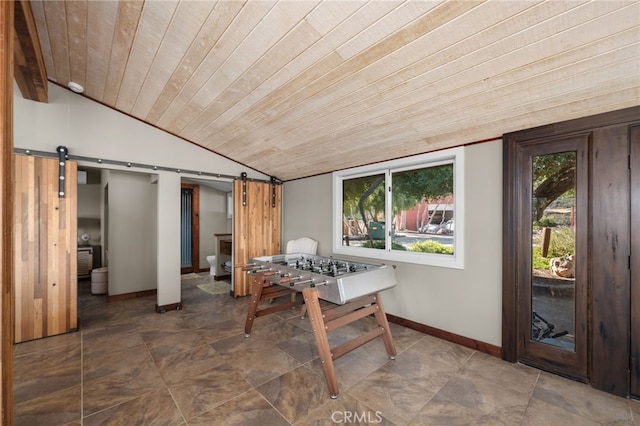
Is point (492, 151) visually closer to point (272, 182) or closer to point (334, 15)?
point (334, 15)

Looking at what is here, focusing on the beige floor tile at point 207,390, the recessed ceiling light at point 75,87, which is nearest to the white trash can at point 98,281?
the recessed ceiling light at point 75,87

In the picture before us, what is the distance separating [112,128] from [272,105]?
2425 millimetres

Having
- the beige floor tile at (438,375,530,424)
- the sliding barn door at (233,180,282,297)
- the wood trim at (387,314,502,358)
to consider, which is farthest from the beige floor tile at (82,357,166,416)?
the wood trim at (387,314,502,358)

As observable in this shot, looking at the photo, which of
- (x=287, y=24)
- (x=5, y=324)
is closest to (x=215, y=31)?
(x=287, y=24)

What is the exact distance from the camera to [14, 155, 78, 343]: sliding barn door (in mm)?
2902

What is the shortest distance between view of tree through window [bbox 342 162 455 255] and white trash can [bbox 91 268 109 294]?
13.9ft

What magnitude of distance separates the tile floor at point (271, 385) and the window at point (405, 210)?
1013 millimetres

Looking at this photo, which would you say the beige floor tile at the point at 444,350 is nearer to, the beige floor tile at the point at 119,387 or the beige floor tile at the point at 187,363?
the beige floor tile at the point at 187,363

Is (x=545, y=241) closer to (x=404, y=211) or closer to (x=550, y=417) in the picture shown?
(x=550, y=417)

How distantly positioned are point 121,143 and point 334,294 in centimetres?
354

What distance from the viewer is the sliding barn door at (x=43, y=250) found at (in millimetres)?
2902

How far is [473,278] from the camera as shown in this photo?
2.73 m

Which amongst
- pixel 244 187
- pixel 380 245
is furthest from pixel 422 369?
pixel 244 187

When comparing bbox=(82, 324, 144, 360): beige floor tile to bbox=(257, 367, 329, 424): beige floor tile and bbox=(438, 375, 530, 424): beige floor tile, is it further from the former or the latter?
bbox=(438, 375, 530, 424): beige floor tile
